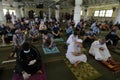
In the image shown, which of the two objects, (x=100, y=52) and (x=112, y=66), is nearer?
(x=112, y=66)

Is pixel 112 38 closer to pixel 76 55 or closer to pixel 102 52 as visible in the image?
pixel 102 52

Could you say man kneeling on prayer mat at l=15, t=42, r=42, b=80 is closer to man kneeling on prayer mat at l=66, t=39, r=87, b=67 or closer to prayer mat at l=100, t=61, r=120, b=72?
man kneeling on prayer mat at l=66, t=39, r=87, b=67

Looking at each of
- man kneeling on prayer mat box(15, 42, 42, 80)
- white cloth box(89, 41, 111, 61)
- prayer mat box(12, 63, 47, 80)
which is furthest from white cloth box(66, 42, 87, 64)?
man kneeling on prayer mat box(15, 42, 42, 80)

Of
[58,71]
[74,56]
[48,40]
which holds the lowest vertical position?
[58,71]

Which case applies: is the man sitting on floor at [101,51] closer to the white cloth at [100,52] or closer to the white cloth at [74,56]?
the white cloth at [100,52]

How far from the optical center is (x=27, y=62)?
2.70m

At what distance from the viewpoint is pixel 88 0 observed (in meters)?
13.3

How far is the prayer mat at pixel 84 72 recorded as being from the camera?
2.83 meters

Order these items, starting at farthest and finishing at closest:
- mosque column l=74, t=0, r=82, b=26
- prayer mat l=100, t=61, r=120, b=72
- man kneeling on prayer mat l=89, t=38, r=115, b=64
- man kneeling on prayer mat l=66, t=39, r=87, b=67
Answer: mosque column l=74, t=0, r=82, b=26, man kneeling on prayer mat l=89, t=38, r=115, b=64, man kneeling on prayer mat l=66, t=39, r=87, b=67, prayer mat l=100, t=61, r=120, b=72

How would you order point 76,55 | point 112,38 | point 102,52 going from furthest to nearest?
1. point 112,38
2. point 102,52
3. point 76,55

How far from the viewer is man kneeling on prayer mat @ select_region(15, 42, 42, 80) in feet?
8.54

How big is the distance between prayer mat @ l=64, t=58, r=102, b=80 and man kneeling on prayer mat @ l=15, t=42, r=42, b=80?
Result: 1.14m

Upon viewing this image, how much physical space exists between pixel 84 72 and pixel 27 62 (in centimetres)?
171

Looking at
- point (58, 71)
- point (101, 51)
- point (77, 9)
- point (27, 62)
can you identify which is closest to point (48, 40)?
point (58, 71)
